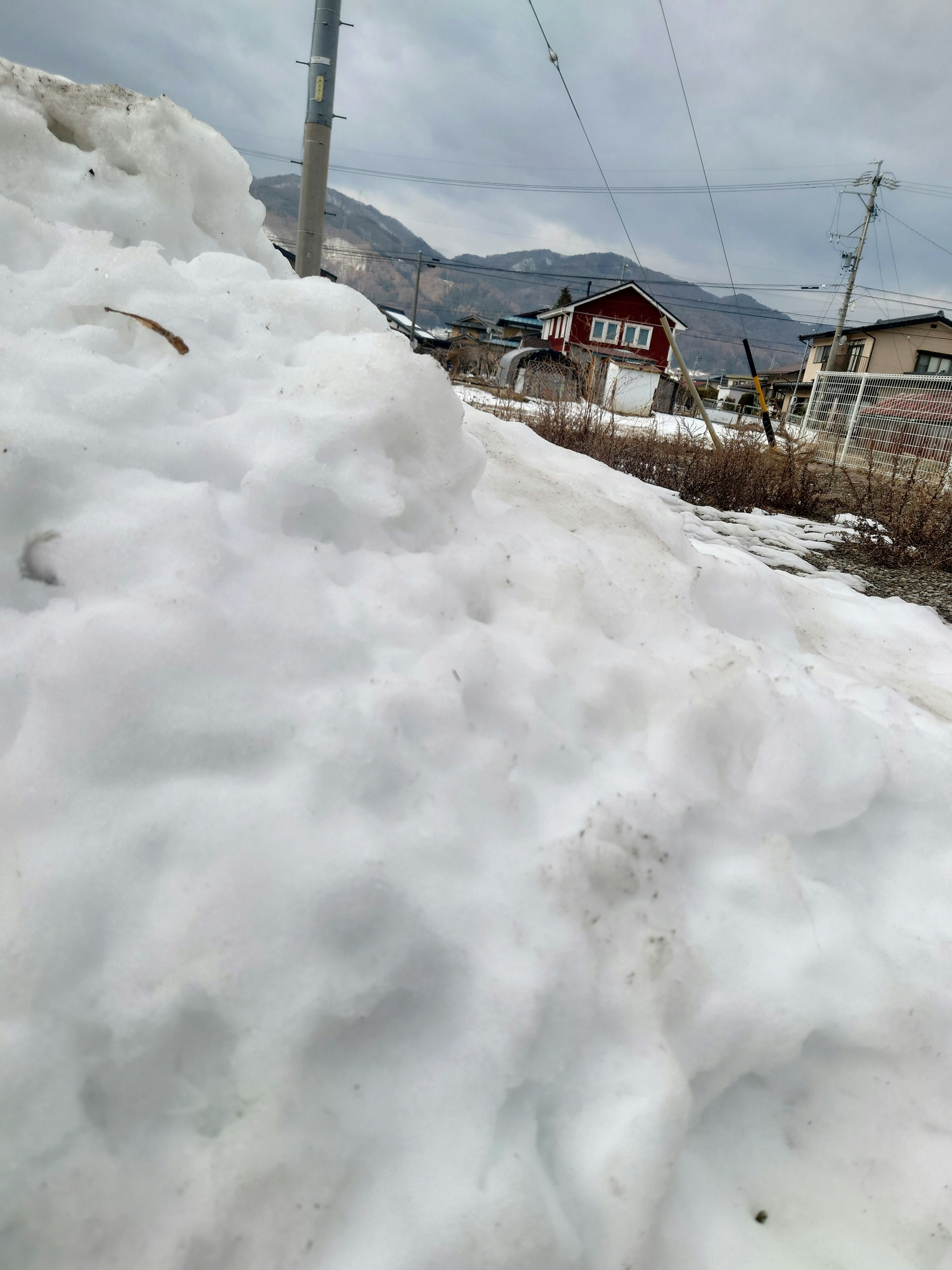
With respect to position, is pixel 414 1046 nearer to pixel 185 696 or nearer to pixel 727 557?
pixel 185 696

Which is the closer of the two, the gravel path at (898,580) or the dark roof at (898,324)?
the gravel path at (898,580)

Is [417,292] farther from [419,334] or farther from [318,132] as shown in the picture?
[318,132]

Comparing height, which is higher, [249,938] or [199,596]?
[199,596]

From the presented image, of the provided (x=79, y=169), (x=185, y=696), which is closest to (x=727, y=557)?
(x=185, y=696)

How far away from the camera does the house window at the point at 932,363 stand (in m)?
26.7

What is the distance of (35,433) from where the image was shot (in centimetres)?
117

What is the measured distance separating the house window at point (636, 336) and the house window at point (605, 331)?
1.15 feet

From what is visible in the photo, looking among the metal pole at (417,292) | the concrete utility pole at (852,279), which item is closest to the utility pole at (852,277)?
the concrete utility pole at (852,279)

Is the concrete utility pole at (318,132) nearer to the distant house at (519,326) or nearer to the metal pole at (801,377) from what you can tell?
the metal pole at (801,377)

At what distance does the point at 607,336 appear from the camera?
31328mm

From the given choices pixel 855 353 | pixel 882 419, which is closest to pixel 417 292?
pixel 855 353

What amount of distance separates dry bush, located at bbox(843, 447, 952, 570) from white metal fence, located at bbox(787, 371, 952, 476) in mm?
3127

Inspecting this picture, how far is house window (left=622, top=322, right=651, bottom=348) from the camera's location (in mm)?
31125

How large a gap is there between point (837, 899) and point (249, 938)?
1.01 metres
